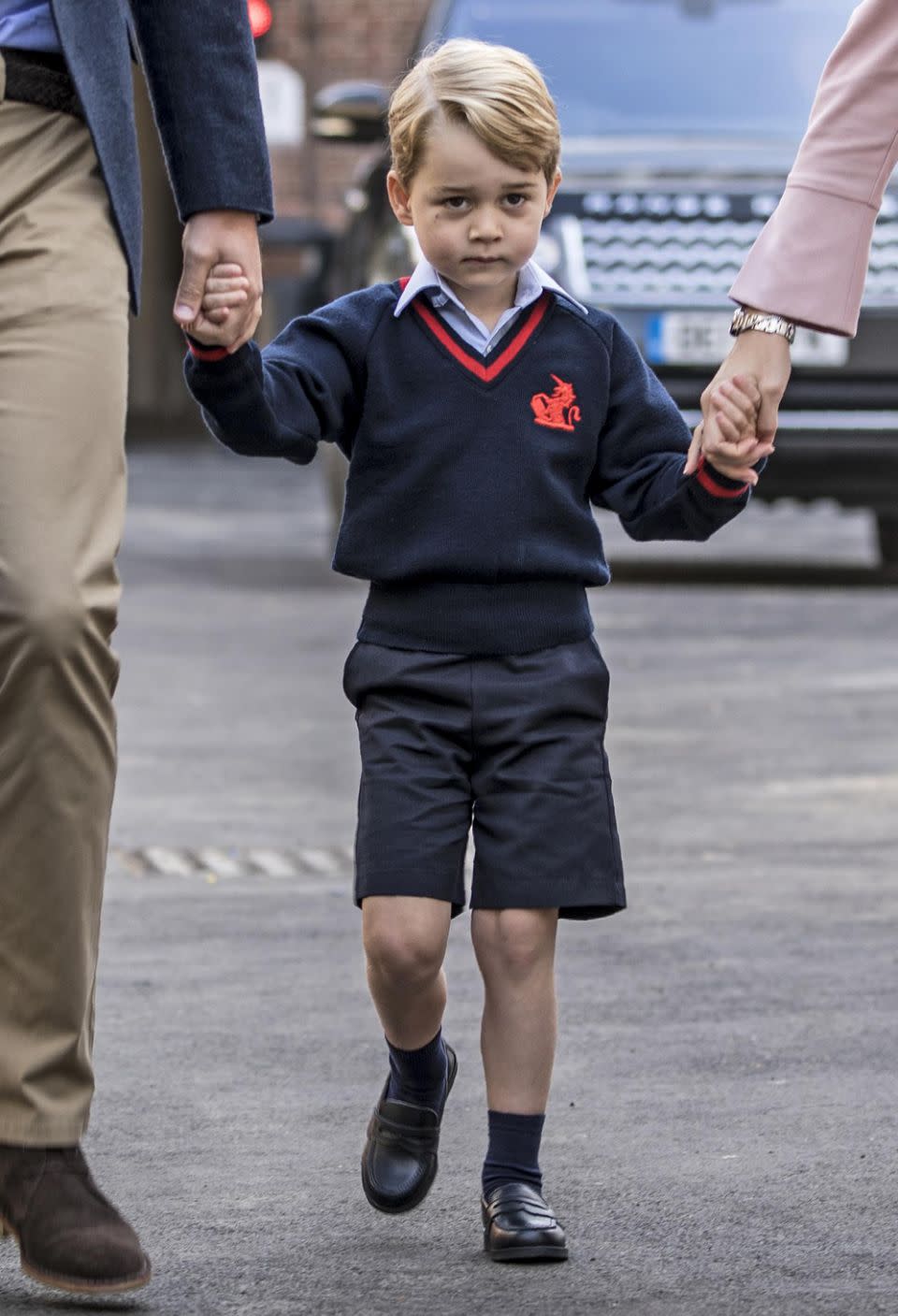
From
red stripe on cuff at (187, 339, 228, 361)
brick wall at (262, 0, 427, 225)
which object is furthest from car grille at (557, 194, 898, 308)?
brick wall at (262, 0, 427, 225)

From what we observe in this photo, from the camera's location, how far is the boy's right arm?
348 cm

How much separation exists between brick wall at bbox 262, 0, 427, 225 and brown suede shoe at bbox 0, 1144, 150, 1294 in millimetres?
21200

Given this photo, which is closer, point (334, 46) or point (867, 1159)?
point (867, 1159)

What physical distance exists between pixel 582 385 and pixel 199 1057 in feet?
4.40

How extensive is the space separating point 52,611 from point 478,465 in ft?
2.15

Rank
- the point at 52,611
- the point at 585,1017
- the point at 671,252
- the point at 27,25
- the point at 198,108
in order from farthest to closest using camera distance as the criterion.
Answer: the point at 671,252
the point at 585,1017
the point at 198,108
the point at 27,25
the point at 52,611

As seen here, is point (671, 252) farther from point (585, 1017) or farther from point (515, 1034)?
point (515, 1034)

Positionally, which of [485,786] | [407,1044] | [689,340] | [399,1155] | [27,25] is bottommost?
[689,340]

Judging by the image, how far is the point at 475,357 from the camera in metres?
3.71

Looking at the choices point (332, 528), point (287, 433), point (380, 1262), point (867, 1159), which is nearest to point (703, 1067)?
point (867, 1159)

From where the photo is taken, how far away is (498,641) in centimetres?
366

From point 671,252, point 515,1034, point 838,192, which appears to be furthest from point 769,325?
point 671,252

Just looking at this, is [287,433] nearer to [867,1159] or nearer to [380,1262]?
[380,1262]

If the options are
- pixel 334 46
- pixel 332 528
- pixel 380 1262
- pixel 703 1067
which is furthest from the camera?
pixel 334 46
